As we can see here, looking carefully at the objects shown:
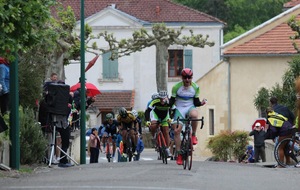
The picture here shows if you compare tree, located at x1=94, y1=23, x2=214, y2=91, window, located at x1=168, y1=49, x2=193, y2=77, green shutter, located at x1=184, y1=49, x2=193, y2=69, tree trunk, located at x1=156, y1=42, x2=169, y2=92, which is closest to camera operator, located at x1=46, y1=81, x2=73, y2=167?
tree, located at x1=94, y1=23, x2=214, y2=91

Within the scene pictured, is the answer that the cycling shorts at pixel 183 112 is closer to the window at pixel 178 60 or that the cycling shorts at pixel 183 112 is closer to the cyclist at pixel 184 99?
the cyclist at pixel 184 99

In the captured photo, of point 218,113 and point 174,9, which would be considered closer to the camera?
point 218,113

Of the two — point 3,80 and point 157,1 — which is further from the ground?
point 157,1

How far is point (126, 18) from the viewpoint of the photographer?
71.3 metres

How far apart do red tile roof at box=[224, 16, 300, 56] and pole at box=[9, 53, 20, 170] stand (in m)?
31.2

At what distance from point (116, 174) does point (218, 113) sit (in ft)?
115

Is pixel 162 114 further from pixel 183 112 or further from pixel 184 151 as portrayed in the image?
pixel 184 151

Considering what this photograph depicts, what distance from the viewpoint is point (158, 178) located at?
1948 cm

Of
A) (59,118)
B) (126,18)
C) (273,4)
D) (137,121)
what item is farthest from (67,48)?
(273,4)

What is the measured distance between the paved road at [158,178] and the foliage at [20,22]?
83.0 inches

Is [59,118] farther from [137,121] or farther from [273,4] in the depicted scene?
[273,4]

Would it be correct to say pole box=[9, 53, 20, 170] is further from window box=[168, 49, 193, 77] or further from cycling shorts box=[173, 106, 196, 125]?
window box=[168, 49, 193, 77]

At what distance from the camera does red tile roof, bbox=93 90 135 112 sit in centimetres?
7138

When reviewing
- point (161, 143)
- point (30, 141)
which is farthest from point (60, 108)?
point (161, 143)
